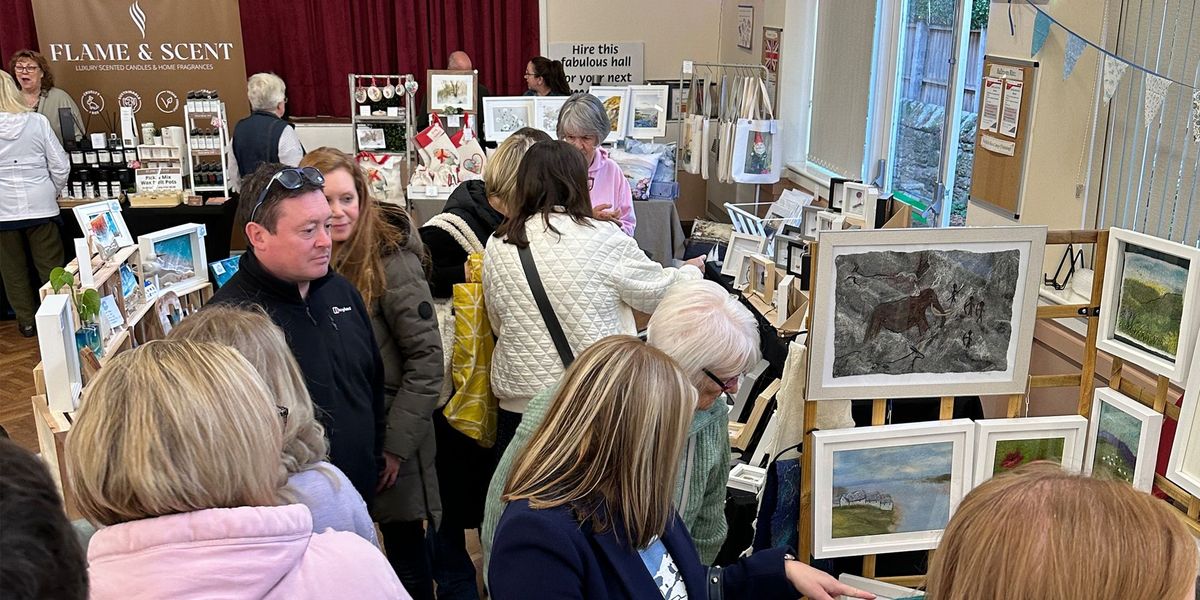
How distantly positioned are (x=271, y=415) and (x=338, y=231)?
1203mm

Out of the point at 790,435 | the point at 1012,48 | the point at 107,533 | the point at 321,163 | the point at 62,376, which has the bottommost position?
the point at 790,435

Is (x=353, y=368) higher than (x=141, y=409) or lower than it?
lower

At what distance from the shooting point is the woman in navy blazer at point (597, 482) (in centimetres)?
138

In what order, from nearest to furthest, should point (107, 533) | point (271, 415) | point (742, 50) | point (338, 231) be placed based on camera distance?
point (107, 533), point (271, 415), point (338, 231), point (742, 50)

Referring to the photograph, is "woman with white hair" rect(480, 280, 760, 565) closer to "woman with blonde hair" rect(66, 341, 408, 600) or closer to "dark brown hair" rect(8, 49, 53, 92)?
"woman with blonde hair" rect(66, 341, 408, 600)

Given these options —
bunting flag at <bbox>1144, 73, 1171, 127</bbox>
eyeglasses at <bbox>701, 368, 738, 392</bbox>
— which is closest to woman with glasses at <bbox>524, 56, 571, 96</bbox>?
bunting flag at <bbox>1144, 73, 1171, 127</bbox>

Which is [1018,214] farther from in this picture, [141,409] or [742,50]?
[742,50]

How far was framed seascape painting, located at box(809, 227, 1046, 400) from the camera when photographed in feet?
7.16

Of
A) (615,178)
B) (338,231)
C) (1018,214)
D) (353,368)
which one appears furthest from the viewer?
(615,178)

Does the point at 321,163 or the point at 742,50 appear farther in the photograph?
the point at 742,50

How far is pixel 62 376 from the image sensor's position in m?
2.29

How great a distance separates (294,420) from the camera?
149 centimetres

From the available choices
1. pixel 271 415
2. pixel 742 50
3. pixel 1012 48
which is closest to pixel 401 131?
pixel 742 50

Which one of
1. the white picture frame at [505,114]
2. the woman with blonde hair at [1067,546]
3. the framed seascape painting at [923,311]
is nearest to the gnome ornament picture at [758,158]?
the white picture frame at [505,114]
